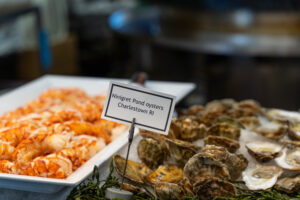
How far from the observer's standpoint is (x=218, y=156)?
1.09 m

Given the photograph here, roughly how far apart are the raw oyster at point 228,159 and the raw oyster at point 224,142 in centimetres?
7

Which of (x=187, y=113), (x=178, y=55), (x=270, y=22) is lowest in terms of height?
(x=187, y=113)

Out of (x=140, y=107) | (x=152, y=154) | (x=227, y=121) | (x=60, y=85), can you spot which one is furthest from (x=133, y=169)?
(x=60, y=85)

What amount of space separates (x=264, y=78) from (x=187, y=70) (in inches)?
24.6

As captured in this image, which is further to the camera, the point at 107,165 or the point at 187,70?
the point at 187,70

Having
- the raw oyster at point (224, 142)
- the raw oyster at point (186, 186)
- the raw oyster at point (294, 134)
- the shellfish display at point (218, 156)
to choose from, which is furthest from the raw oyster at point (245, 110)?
the raw oyster at point (186, 186)

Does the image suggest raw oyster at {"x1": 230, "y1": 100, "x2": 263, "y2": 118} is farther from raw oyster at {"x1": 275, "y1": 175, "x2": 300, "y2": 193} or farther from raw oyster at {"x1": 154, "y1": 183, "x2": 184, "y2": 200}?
raw oyster at {"x1": 154, "y1": 183, "x2": 184, "y2": 200}

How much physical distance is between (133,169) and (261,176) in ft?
1.24

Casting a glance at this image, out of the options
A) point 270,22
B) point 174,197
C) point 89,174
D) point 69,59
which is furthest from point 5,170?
point 69,59

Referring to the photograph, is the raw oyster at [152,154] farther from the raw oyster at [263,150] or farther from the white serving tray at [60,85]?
the raw oyster at [263,150]

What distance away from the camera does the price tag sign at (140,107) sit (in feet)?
3.72

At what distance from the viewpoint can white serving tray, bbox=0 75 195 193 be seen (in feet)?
3.58

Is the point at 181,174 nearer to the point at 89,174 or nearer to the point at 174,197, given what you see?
the point at 174,197

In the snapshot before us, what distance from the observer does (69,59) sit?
16.0ft
